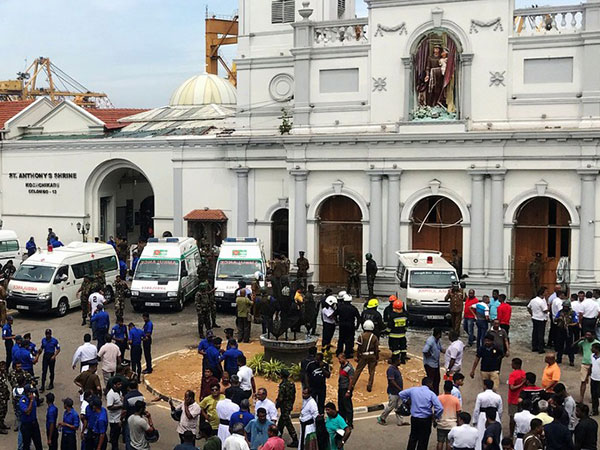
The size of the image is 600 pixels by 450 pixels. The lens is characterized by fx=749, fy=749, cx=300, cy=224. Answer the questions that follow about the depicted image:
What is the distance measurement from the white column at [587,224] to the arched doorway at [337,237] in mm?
8671

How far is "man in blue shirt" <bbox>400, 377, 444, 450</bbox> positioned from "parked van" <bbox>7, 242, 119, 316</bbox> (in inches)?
626

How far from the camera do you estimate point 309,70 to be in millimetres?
30703

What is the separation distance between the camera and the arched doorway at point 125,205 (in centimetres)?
3891

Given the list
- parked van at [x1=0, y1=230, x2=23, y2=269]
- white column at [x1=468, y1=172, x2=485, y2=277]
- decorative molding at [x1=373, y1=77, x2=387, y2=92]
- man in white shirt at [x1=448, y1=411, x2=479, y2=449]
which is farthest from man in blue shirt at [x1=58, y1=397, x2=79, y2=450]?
parked van at [x1=0, y1=230, x2=23, y2=269]

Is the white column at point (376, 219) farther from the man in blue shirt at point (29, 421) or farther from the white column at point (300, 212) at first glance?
the man in blue shirt at point (29, 421)

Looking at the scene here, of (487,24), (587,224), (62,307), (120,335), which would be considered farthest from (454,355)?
(487,24)

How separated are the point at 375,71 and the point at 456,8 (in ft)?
12.6

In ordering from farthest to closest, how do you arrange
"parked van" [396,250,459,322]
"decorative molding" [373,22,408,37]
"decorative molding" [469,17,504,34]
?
"decorative molding" [373,22,408,37] < "decorative molding" [469,17,504,34] < "parked van" [396,250,459,322]

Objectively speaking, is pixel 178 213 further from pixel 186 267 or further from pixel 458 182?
pixel 458 182

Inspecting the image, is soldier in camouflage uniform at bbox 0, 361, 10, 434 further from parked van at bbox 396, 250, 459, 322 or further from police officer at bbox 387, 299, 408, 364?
parked van at bbox 396, 250, 459, 322

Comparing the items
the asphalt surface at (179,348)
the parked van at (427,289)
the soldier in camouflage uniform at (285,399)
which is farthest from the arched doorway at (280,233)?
the soldier in camouflage uniform at (285,399)

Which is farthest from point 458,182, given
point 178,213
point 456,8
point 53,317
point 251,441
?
point 251,441

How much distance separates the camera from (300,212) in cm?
3105

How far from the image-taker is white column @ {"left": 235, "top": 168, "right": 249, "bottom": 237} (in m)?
33.5
